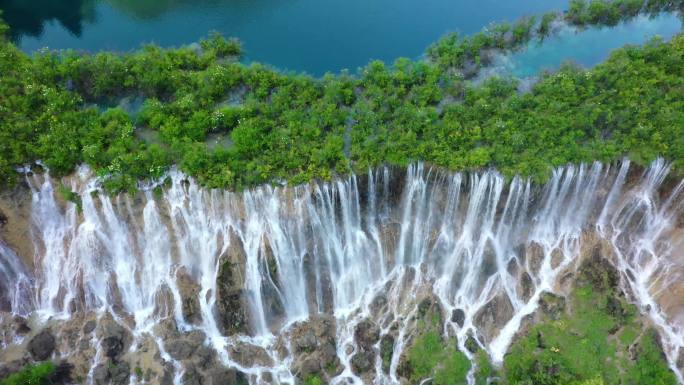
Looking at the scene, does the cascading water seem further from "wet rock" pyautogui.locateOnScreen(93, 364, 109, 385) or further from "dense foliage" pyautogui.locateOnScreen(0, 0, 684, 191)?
"wet rock" pyautogui.locateOnScreen(93, 364, 109, 385)

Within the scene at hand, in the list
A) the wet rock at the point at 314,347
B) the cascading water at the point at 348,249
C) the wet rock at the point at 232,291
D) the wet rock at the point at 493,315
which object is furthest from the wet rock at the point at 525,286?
the wet rock at the point at 232,291

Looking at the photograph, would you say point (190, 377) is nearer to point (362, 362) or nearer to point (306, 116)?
point (362, 362)

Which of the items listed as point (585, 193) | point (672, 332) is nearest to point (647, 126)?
point (585, 193)

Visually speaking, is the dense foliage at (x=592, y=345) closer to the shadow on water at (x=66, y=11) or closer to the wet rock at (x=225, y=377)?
the wet rock at (x=225, y=377)

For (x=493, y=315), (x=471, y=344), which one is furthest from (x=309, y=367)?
(x=493, y=315)

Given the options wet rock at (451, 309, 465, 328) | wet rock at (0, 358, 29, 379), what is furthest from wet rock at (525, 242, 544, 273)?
wet rock at (0, 358, 29, 379)

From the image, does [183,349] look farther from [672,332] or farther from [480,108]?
[672,332]

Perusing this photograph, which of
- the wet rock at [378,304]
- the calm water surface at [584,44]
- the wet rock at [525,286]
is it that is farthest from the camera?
the calm water surface at [584,44]
